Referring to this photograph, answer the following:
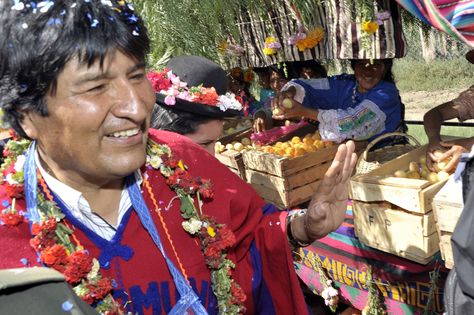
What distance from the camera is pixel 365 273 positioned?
2957mm

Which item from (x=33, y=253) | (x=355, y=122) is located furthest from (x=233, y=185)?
(x=355, y=122)

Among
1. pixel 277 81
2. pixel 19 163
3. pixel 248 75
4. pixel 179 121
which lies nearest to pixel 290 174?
pixel 179 121

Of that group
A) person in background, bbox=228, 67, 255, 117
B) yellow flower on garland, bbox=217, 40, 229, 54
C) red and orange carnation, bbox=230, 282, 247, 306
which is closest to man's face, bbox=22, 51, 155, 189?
red and orange carnation, bbox=230, 282, 247, 306

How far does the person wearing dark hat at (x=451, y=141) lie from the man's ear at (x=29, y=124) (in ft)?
7.45

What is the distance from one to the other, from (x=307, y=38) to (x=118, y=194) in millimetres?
2598

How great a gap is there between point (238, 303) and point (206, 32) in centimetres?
252

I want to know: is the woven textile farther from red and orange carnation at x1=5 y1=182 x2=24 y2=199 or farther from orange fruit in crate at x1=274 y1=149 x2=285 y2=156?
red and orange carnation at x1=5 y1=182 x2=24 y2=199

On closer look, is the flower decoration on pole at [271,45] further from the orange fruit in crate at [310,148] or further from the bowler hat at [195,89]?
the bowler hat at [195,89]

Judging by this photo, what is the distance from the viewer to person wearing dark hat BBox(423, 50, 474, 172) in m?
2.84

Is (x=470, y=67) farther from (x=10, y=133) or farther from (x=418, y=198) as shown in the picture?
(x=10, y=133)

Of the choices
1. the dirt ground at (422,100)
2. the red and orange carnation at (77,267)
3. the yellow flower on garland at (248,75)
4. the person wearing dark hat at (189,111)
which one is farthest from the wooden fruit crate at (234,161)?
the dirt ground at (422,100)

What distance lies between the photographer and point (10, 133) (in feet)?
6.10

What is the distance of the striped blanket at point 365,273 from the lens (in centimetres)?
264

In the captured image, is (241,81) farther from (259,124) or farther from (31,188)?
(31,188)
